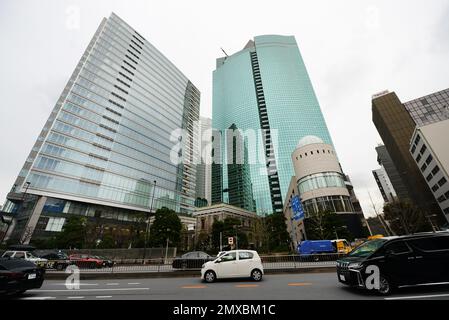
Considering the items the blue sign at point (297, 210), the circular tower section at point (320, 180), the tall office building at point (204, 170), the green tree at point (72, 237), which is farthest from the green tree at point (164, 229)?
the tall office building at point (204, 170)

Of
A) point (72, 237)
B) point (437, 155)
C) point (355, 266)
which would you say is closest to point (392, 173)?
point (437, 155)

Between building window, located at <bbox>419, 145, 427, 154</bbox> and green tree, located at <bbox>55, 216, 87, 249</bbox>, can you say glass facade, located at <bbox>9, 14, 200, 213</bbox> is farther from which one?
building window, located at <bbox>419, 145, 427, 154</bbox>

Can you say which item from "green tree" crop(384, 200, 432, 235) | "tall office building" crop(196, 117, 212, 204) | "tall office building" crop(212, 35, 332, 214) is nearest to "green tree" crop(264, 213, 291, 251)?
"green tree" crop(384, 200, 432, 235)

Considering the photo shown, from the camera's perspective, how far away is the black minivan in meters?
5.87

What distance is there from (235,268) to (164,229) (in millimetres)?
37084

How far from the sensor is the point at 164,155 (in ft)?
262

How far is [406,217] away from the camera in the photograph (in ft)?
125

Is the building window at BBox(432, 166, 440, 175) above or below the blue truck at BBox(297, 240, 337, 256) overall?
above

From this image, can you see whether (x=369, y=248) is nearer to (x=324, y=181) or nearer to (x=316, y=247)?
(x=316, y=247)

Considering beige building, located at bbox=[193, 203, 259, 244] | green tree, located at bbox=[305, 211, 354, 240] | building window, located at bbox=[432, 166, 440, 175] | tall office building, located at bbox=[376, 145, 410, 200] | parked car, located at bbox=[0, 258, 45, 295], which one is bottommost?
parked car, located at bbox=[0, 258, 45, 295]

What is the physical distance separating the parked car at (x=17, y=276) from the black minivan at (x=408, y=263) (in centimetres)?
1231

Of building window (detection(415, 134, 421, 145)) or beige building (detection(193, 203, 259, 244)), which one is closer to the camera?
building window (detection(415, 134, 421, 145))

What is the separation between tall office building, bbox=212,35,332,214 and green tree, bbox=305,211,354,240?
49.4 metres
